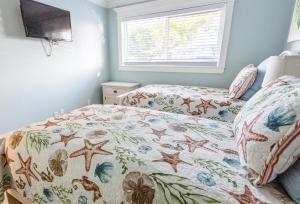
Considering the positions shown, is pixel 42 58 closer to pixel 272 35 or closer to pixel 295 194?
pixel 295 194

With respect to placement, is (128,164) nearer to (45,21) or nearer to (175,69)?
(45,21)

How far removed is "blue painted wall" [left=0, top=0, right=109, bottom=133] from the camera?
2.03m

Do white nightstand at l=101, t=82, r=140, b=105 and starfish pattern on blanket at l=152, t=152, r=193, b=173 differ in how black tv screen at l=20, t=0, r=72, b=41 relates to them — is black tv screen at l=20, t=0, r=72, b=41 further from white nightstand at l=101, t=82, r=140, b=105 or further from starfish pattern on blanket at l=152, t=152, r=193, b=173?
starfish pattern on blanket at l=152, t=152, r=193, b=173

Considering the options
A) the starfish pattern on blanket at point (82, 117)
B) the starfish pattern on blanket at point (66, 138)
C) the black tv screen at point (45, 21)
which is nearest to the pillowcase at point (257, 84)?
the starfish pattern on blanket at point (82, 117)

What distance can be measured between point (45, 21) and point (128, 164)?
2405mm

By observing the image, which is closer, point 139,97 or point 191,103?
point 191,103

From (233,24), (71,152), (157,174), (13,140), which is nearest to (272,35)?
(233,24)

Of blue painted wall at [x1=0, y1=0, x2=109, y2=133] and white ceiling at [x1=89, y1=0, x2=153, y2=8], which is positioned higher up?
white ceiling at [x1=89, y1=0, x2=153, y2=8]

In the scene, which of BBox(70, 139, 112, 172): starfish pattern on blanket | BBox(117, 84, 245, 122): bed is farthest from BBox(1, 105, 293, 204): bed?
BBox(117, 84, 245, 122): bed

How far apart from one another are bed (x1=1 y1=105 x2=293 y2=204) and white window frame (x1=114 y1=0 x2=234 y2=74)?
1.86 meters

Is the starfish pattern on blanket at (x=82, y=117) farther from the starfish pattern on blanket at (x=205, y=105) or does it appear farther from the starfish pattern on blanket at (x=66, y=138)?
the starfish pattern on blanket at (x=205, y=105)

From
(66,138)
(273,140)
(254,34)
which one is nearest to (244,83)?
(254,34)

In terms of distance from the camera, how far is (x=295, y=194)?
0.57 meters

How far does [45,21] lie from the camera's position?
2.23m
